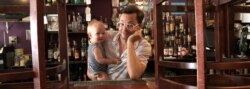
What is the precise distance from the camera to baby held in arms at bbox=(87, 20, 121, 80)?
6.17ft

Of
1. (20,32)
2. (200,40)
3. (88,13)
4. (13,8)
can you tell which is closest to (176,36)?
(88,13)

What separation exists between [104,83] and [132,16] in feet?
2.26

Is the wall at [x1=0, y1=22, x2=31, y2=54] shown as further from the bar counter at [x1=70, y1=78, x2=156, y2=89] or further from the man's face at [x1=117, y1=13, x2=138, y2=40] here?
the bar counter at [x1=70, y1=78, x2=156, y2=89]

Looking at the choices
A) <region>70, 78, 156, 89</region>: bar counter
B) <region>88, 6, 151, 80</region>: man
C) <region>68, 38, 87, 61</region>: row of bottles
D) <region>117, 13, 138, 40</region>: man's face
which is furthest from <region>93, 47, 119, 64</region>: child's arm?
<region>68, 38, 87, 61</region>: row of bottles

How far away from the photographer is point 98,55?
1871 mm

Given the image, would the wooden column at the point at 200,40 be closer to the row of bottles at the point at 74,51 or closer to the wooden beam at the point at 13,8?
the wooden beam at the point at 13,8

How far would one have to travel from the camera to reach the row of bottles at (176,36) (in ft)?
13.4

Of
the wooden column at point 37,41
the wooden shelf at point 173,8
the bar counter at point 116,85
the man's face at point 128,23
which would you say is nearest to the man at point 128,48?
the man's face at point 128,23

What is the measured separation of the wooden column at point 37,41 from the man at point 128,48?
1.09m

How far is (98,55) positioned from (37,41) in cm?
119

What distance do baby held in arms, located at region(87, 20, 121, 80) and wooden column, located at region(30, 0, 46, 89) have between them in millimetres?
1166

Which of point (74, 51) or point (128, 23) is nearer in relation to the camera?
point (128, 23)

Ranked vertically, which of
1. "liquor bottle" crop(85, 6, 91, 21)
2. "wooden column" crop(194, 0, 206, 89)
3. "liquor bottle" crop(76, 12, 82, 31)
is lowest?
"wooden column" crop(194, 0, 206, 89)

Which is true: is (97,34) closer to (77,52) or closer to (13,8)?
(13,8)
